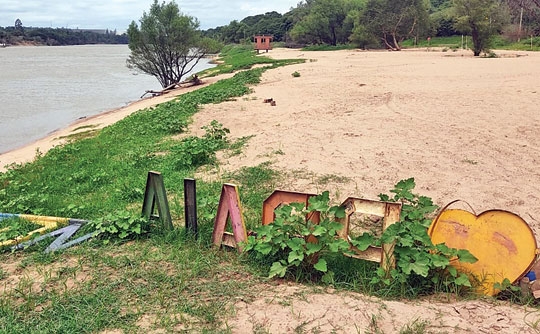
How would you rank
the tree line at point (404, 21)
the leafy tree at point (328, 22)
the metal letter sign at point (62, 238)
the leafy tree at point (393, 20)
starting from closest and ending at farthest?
the metal letter sign at point (62, 238) → the tree line at point (404, 21) → the leafy tree at point (393, 20) → the leafy tree at point (328, 22)

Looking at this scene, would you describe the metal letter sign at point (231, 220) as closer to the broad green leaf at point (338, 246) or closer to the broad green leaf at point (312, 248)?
the broad green leaf at point (312, 248)

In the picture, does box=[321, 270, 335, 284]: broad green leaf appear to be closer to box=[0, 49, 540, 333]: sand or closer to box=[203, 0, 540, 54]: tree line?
box=[0, 49, 540, 333]: sand

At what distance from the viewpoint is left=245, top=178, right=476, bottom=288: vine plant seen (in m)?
3.30

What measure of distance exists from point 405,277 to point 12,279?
2912 mm

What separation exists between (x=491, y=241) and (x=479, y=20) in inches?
1121

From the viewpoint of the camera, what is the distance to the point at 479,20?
2814cm

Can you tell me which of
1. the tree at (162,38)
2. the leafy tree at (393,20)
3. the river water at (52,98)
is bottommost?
the river water at (52,98)

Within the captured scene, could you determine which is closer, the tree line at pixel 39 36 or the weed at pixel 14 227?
the weed at pixel 14 227

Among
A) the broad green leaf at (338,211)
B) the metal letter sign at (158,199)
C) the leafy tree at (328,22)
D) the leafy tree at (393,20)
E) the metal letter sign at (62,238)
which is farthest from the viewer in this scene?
the leafy tree at (328,22)

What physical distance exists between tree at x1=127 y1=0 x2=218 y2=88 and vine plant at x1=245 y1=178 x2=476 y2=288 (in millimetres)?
A: 23475

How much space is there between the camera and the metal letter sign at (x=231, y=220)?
12.9ft

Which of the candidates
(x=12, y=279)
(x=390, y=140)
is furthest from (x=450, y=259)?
(x=390, y=140)

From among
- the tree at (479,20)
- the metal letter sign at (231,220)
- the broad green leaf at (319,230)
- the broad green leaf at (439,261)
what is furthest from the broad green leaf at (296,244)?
the tree at (479,20)

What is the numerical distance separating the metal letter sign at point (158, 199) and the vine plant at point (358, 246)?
3.26 feet
